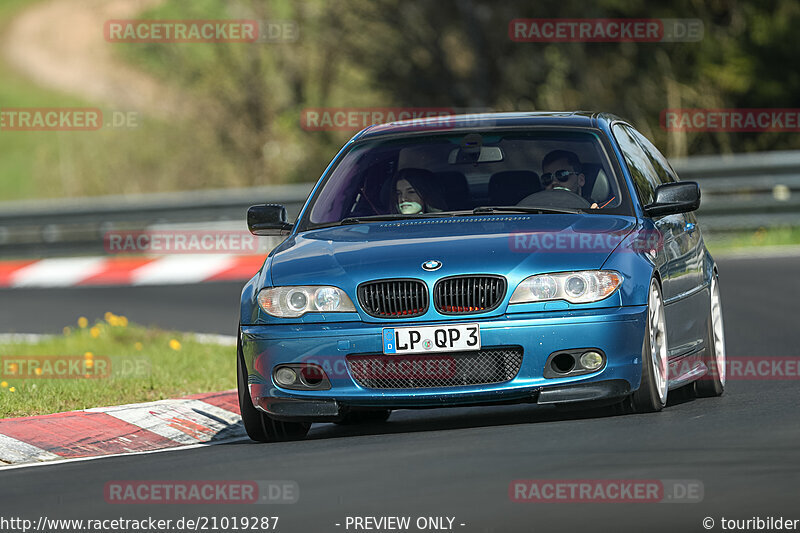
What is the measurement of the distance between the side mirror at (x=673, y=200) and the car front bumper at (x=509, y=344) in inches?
39.9

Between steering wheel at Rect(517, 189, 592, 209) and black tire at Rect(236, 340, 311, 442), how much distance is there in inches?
69.4

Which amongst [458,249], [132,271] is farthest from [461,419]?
[132,271]

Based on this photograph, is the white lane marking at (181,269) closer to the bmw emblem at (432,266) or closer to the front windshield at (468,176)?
the front windshield at (468,176)

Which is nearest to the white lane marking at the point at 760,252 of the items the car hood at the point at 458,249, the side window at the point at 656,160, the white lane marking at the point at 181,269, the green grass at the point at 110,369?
the white lane marking at the point at 181,269

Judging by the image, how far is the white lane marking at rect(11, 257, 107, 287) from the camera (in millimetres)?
23047

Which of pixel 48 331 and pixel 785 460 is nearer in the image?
pixel 785 460

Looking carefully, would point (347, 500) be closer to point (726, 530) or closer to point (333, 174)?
point (726, 530)

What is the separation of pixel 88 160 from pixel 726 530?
104 ft

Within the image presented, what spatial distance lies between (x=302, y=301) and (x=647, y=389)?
1794mm

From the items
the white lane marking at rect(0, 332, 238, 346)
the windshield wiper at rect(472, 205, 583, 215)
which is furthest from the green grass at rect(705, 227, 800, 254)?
the windshield wiper at rect(472, 205, 583, 215)

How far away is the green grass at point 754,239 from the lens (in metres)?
21.8

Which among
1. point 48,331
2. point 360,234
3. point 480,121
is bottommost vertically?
point 48,331

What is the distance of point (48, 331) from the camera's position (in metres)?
17.9

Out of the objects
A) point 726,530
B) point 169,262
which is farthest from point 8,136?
point 726,530
